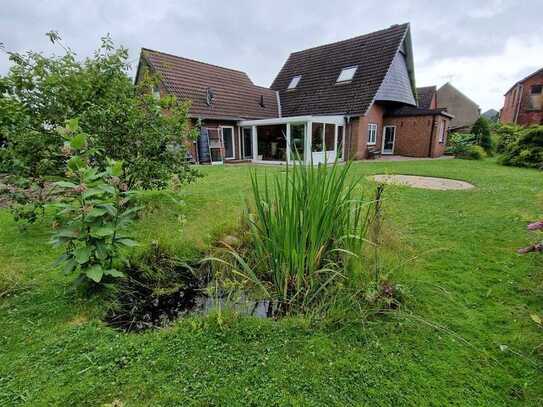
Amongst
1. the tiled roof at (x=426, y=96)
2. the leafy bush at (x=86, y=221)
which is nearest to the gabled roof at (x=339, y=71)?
the tiled roof at (x=426, y=96)

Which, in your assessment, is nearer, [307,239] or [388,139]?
[307,239]

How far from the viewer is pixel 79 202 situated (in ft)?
5.88

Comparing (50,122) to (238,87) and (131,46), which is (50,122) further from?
(238,87)

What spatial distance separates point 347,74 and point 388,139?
15.5 ft

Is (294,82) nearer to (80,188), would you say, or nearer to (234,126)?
(234,126)

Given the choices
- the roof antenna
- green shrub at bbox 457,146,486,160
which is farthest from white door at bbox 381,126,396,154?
the roof antenna

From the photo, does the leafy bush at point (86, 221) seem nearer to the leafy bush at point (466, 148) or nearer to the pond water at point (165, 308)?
the pond water at point (165, 308)

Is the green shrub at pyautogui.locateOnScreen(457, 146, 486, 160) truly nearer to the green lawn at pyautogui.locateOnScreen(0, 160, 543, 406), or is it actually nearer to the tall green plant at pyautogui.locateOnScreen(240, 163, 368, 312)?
the green lawn at pyautogui.locateOnScreen(0, 160, 543, 406)

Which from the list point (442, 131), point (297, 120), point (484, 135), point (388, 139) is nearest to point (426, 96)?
point (442, 131)

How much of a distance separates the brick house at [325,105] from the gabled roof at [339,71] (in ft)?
0.18

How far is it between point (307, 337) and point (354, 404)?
1.42ft

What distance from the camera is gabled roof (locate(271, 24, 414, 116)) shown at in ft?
44.1

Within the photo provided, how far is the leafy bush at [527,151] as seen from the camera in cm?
1036

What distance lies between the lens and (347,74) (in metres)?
14.7
